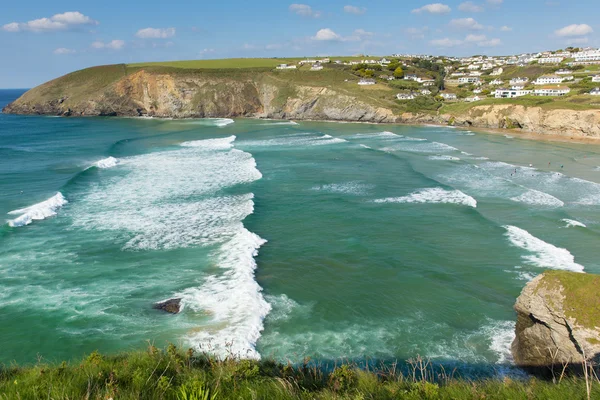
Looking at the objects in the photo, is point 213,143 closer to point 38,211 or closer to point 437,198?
point 38,211

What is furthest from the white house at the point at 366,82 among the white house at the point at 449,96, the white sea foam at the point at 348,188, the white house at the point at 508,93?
the white sea foam at the point at 348,188

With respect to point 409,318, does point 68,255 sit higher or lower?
higher

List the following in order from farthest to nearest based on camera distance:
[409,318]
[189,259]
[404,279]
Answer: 1. [189,259]
2. [404,279]
3. [409,318]

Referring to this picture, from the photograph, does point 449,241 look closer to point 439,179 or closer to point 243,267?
point 243,267

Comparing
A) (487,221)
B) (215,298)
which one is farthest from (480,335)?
(487,221)

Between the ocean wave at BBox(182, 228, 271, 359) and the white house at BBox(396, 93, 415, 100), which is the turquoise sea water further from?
the white house at BBox(396, 93, 415, 100)

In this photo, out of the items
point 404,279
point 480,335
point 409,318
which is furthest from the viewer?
point 404,279

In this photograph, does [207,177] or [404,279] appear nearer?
[404,279]

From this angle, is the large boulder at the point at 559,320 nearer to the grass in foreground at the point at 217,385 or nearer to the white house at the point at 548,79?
the grass in foreground at the point at 217,385

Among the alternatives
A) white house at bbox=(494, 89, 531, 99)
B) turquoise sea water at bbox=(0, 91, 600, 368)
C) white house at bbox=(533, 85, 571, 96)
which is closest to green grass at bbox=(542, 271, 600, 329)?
turquoise sea water at bbox=(0, 91, 600, 368)
